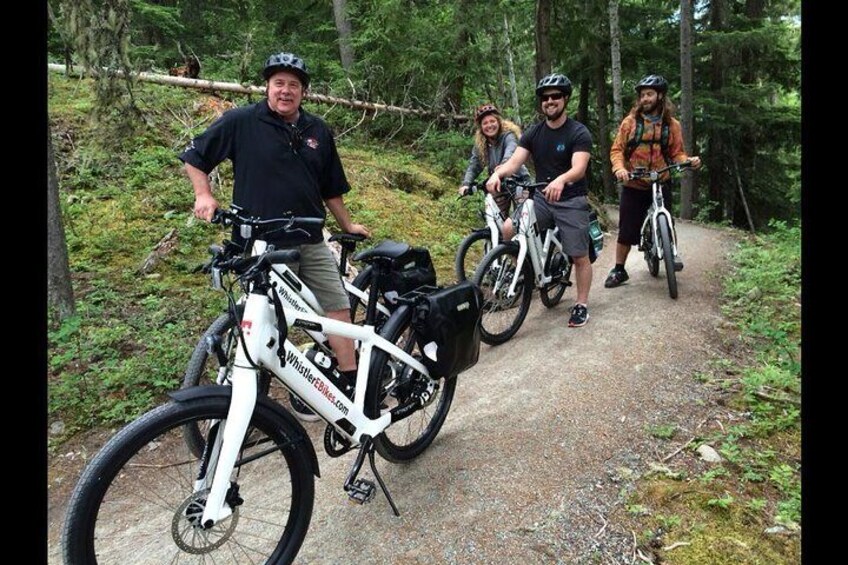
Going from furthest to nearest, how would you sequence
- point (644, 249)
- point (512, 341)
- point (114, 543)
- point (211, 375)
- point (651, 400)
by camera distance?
point (644, 249) < point (512, 341) < point (211, 375) < point (651, 400) < point (114, 543)

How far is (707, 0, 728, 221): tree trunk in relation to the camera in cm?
1642

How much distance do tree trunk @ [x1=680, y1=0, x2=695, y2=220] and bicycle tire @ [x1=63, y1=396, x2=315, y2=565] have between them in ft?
46.7

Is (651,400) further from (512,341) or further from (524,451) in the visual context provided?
(512,341)

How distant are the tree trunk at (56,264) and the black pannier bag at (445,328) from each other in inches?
168

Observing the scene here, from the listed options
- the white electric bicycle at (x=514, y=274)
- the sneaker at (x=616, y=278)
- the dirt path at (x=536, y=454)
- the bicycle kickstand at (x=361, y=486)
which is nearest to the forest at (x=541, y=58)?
the sneaker at (x=616, y=278)

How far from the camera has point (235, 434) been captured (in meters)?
2.27

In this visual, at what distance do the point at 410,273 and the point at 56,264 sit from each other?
161 inches

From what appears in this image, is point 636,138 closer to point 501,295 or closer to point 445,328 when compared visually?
point 501,295

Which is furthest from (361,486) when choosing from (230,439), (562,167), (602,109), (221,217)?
(602,109)

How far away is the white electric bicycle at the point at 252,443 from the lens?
2.19 meters

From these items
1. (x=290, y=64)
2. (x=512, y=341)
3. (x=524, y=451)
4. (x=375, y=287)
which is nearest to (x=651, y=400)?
(x=524, y=451)
